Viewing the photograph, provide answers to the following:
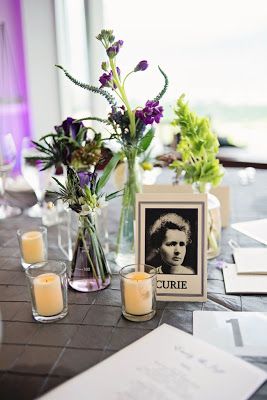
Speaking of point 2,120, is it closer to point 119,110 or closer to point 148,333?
point 119,110

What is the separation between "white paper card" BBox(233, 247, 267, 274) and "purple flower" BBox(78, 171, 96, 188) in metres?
0.41

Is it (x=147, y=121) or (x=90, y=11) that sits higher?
(x=90, y=11)

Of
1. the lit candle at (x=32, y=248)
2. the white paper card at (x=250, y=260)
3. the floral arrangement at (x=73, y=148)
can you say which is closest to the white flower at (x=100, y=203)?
the floral arrangement at (x=73, y=148)

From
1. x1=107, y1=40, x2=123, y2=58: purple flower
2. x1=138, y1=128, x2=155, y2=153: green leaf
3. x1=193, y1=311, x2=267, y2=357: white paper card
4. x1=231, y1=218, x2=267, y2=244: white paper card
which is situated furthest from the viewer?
x1=231, y1=218, x2=267, y2=244: white paper card

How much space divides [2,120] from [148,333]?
129 inches

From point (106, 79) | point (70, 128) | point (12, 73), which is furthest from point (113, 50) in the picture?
point (12, 73)

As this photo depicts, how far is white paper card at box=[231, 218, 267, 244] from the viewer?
1.24 meters

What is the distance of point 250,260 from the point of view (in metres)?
1.09

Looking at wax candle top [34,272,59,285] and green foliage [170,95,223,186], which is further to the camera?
green foliage [170,95,223,186]

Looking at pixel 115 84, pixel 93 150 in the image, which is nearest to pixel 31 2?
pixel 115 84

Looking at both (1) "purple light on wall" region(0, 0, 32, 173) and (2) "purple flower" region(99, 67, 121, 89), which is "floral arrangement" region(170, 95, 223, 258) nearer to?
(2) "purple flower" region(99, 67, 121, 89)

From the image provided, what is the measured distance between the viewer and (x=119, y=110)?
1007mm

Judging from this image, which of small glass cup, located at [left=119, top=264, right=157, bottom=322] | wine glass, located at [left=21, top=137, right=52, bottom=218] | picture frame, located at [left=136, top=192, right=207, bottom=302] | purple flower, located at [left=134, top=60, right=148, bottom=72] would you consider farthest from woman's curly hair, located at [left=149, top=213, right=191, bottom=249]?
wine glass, located at [left=21, top=137, right=52, bottom=218]

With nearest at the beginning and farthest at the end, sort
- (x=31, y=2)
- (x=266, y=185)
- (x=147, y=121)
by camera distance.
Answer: (x=147, y=121)
(x=266, y=185)
(x=31, y=2)
